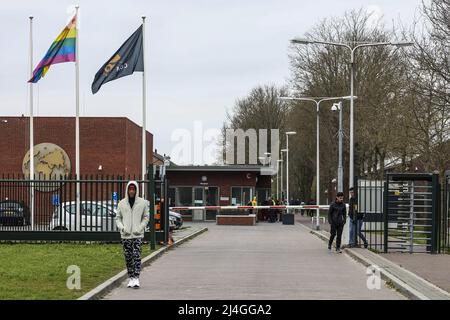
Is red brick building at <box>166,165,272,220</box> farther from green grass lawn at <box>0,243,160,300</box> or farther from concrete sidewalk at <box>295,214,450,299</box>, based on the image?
concrete sidewalk at <box>295,214,450,299</box>

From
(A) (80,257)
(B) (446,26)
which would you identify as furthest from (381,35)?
(A) (80,257)

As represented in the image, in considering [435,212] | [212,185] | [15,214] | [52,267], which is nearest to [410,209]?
[435,212]

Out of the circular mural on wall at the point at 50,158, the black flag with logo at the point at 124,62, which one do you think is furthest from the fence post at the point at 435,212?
the circular mural on wall at the point at 50,158

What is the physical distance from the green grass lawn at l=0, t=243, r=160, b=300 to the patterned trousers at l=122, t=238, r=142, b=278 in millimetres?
618

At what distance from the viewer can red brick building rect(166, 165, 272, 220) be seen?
63.9m

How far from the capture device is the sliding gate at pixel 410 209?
80.0ft

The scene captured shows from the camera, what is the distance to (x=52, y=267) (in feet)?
58.0

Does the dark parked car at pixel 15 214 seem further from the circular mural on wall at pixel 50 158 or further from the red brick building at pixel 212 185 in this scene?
the red brick building at pixel 212 185

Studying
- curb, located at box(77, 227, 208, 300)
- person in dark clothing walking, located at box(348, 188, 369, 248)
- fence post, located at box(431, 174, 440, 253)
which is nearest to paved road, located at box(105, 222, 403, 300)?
curb, located at box(77, 227, 208, 300)

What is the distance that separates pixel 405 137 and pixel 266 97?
4623 centimetres

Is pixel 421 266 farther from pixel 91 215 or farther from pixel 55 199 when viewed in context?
pixel 55 199

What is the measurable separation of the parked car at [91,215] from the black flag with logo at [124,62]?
573 centimetres

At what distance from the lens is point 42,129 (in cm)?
5550

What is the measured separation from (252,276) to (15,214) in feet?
37.3
